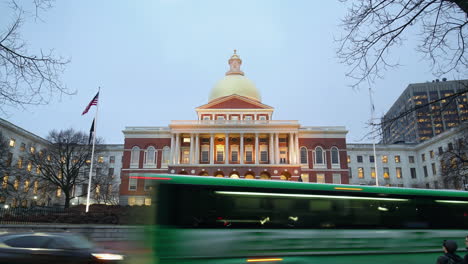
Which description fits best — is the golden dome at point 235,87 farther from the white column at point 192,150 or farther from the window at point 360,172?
the window at point 360,172

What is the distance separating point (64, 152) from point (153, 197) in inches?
1775

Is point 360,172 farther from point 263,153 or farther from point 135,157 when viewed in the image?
point 135,157

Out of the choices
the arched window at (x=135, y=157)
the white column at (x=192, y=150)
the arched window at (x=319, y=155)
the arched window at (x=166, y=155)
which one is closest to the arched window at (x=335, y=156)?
the arched window at (x=319, y=155)

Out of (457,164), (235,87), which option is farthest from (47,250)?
(235,87)

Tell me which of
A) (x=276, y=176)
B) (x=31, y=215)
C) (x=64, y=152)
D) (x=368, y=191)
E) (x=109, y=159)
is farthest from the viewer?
(x=109, y=159)

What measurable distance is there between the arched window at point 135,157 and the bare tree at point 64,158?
1278cm

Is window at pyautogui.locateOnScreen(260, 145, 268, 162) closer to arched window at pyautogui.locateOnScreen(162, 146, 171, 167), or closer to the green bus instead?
arched window at pyautogui.locateOnScreen(162, 146, 171, 167)

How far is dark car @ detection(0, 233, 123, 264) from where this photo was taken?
9.96m

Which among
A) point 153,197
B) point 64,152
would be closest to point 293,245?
point 153,197

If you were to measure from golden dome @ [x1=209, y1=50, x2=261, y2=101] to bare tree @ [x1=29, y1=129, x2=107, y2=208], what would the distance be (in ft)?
98.6

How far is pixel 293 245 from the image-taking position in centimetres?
943

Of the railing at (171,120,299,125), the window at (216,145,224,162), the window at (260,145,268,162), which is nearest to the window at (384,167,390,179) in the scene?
the railing at (171,120,299,125)

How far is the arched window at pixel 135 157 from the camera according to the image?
6372 cm

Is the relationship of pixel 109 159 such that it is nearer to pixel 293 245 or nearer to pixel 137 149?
pixel 137 149
